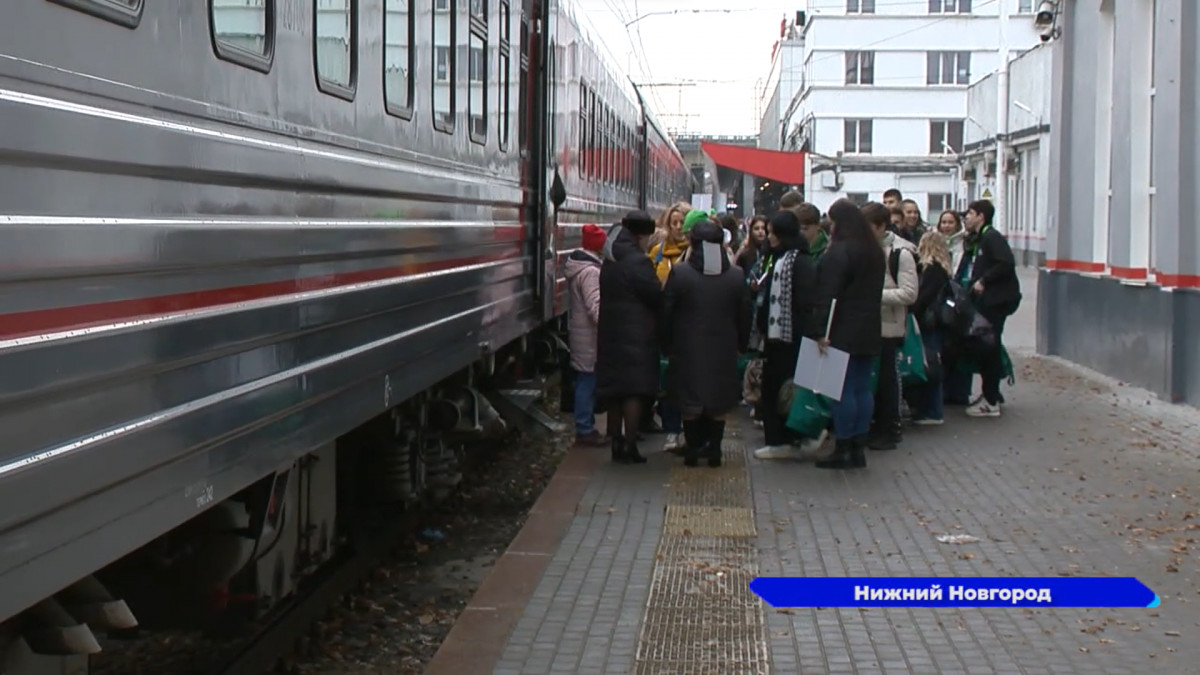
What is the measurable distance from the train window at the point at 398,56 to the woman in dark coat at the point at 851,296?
3941 millimetres

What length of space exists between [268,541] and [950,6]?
2596 inches

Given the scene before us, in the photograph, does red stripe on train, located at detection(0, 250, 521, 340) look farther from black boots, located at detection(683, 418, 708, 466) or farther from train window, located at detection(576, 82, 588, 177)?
train window, located at detection(576, 82, 588, 177)

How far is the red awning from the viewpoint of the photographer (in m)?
41.6

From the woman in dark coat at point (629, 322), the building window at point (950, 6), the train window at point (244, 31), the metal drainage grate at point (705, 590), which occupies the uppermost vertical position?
the building window at point (950, 6)

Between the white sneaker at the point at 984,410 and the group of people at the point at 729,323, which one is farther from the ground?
the group of people at the point at 729,323

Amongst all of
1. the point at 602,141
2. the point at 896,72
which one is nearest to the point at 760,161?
the point at 602,141

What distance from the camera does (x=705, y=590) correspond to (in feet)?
23.8

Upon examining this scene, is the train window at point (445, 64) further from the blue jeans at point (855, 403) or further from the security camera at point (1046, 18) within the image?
the security camera at point (1046, 18)

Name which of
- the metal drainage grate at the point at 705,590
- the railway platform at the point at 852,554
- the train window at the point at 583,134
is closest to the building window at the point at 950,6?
the train window at the point at 583,134

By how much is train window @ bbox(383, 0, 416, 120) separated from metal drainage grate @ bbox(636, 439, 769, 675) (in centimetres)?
230

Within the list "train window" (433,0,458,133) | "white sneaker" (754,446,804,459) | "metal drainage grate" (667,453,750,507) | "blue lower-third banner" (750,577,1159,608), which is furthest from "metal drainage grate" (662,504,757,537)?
"train window" (433,0,458,133)

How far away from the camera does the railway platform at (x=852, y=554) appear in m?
6.27

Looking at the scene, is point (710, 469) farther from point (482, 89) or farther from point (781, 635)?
point (781, 635)

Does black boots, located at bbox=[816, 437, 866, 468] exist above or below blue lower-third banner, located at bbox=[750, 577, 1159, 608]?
above
